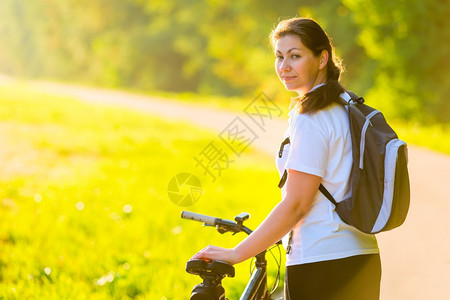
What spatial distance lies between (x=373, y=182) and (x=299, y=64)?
1.64 feet

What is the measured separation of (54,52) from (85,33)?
12.6 metres

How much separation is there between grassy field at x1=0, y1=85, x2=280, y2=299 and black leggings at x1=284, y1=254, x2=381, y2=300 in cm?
262

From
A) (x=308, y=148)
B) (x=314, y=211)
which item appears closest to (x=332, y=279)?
(x=314, y=211)

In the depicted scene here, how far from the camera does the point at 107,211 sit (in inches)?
304

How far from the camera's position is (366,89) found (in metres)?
22.3

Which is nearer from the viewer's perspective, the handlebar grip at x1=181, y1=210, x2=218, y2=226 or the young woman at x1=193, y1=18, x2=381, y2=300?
the young woman at x1=193, y1=18, x2=381, y2=300

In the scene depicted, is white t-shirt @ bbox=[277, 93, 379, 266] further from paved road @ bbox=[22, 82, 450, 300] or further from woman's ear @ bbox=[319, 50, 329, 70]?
paved road @ bbox=[22, 82, 450, 300]

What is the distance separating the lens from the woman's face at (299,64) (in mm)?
2391

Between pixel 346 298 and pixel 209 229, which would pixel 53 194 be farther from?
pixel 346 298

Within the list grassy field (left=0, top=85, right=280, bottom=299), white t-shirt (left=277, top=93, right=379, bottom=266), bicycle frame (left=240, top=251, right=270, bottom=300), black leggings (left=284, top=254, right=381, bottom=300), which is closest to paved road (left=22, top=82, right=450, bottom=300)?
grassy field (left=0, top=85, right=280, bottom=299)

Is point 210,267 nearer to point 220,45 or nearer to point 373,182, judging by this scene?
point 373,182

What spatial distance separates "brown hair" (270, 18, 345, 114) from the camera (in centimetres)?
224

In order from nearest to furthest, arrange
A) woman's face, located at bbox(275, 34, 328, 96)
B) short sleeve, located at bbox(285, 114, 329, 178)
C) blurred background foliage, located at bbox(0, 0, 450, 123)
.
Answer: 1. short sleeve, located at bbox(285, 114, 329, 178)
2. woman's face, located at bbox(275, 34, 328, 96)
3. blurred background foliage, located at bbox(0, 0, 450, 123)

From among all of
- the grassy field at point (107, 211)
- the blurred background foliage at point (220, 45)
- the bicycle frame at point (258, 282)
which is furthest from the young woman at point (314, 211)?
the grassy field at point (107, 211)
